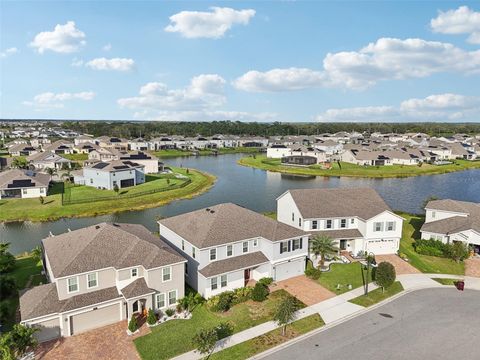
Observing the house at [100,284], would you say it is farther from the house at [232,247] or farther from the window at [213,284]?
the house at [232,247]

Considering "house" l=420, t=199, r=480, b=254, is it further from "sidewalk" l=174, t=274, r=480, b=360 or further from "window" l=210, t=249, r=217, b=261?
"window" l=210, t=249, r=217, b=261

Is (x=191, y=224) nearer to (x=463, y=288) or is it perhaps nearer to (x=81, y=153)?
(x=463, y=288)

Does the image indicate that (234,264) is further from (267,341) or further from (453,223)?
(453,223)

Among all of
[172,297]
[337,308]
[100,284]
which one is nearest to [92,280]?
[100,284]

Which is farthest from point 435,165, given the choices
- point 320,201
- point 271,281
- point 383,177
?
point 271,281

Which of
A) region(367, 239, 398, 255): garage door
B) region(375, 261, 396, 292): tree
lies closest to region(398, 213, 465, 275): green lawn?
region(367, 239, 398, 255): garage door
